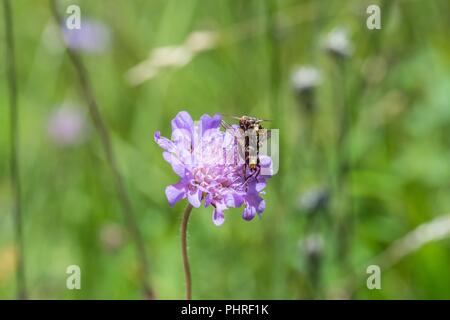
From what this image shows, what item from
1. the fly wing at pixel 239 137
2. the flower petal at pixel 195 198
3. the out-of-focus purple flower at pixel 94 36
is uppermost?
the out-of-focus purple flower at pixel 94 36

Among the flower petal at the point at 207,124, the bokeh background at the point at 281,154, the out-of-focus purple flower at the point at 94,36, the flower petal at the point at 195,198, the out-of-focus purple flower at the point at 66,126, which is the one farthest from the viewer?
the out-of-focus purple flower at the point at 94,36

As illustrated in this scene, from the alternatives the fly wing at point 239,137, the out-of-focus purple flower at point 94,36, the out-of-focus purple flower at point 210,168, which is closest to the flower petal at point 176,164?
the out-of-focus purple flower at point 210,168

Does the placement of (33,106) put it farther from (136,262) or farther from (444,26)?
(444,26)

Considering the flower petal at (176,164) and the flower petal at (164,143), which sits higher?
the flower petal at (164,143)

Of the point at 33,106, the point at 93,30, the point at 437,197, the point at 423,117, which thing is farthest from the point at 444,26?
the point at 33,106

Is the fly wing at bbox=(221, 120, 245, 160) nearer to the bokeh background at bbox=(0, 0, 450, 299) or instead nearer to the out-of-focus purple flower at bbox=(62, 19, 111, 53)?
the bokeh background at bbox=(0, 0, 450, 299)

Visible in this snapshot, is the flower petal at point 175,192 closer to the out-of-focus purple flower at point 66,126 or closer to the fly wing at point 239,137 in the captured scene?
the fly wing at point 239,137

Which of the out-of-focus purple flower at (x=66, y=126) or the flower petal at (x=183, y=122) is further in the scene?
the out-of-focus purple flower at (x=66, y=126)
